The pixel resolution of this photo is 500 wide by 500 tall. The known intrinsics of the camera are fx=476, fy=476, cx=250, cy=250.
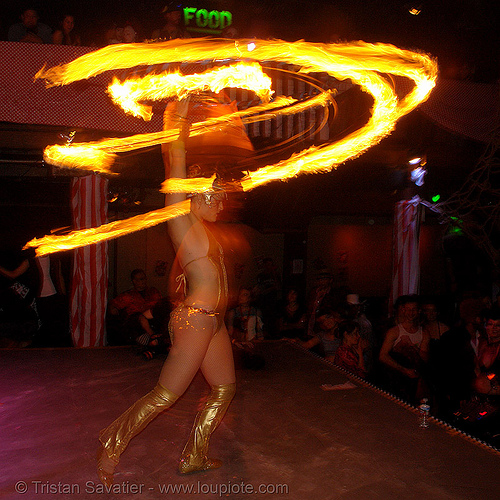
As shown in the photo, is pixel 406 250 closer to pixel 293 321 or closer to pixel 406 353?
pixel 293 321

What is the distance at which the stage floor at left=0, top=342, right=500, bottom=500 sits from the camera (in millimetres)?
2668

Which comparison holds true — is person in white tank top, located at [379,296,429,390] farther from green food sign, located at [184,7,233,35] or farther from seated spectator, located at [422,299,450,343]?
green food sign, located at [184,7,233,35]

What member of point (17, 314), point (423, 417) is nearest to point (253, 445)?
point (423, 417)

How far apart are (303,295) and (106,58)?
25.5 feet

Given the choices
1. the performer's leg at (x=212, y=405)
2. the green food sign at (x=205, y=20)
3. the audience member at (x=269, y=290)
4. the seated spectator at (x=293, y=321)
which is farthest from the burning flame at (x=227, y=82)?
the audience member at (x=269, y=290)

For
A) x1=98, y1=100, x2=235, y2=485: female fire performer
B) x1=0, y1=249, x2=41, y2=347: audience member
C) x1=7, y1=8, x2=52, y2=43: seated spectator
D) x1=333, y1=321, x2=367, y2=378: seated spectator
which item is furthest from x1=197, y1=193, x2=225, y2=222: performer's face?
x1=0, y1=249, x2=41, y2=347: audience member

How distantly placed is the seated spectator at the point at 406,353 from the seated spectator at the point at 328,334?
0.65 metres

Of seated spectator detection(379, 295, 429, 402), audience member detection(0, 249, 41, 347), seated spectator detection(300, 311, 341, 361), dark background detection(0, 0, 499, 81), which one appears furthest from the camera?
dark background detection(0, 0, 499, 81)

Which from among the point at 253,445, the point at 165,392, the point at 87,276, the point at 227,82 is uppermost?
the point at 227,82

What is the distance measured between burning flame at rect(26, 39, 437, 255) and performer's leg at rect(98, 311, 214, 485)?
70cm

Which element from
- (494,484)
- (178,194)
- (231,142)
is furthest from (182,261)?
(494,484)

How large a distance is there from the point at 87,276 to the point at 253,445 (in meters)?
4.42

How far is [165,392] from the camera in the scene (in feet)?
8.89

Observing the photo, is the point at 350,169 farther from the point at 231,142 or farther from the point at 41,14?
the point at 41,14
